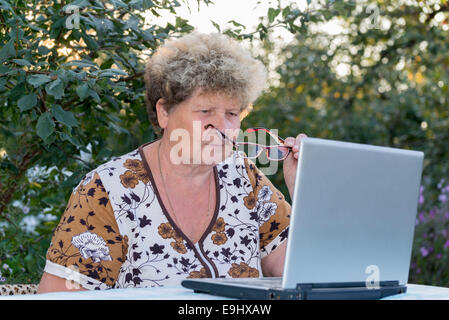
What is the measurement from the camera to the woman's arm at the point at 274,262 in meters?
2.24

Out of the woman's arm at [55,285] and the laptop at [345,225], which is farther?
the woman's arm at [55,285]

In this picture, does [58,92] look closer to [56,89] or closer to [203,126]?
[56,89]

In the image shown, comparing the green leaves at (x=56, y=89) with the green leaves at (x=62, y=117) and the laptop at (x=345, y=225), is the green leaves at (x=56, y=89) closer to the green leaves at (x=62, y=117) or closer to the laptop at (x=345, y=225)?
the green leaves at (x=62, y=117)

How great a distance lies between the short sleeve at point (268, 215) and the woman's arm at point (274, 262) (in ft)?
0.06

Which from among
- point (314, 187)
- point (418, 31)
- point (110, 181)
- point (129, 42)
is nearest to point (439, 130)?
point (418, 31)

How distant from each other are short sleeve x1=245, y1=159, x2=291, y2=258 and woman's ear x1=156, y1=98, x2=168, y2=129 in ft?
1.28

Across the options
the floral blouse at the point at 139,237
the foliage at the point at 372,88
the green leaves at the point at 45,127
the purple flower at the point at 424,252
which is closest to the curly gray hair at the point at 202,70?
the floral blouse at the point at 139,237

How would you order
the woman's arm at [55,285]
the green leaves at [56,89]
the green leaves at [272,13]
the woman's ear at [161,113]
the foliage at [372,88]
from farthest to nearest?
the foliage at [372,88] < the green leaves at [272,13] < the woman's ear at [161,113] < the green leaves at [56,89] < the woman's arm at [55,285]

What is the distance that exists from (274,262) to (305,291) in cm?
97

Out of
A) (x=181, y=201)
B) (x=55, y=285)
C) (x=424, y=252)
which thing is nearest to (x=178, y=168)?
(x=181, y=201)

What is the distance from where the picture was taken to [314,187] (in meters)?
1.30

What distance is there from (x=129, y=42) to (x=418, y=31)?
13.8 ft

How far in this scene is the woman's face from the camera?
6.75ft

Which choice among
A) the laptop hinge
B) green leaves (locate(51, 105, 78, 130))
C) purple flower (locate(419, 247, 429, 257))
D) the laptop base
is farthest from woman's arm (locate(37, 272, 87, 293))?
purple flower (locate(419, 247, 429, 257))
